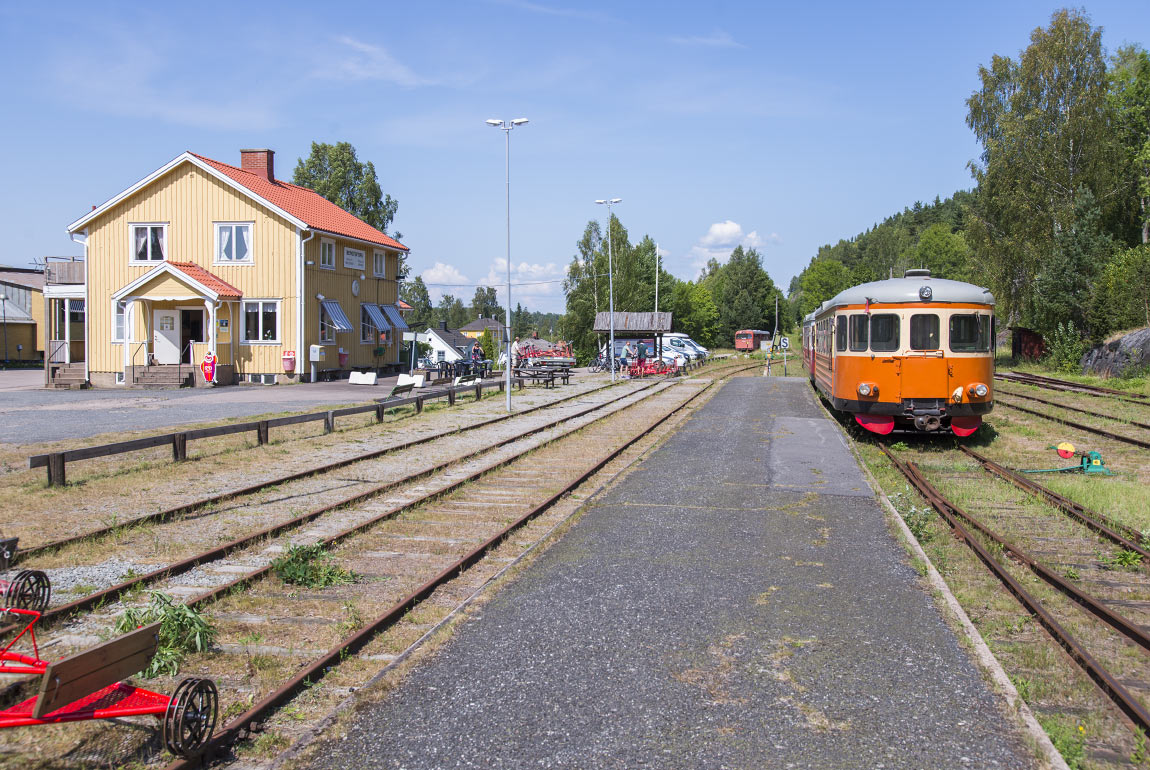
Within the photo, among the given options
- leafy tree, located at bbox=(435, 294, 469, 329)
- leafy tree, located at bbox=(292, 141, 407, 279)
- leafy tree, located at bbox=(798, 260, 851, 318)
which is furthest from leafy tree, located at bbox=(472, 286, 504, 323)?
leafy tree, located at bbox=(292, 141, 407, 279)

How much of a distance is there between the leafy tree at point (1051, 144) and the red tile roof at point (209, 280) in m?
35.0

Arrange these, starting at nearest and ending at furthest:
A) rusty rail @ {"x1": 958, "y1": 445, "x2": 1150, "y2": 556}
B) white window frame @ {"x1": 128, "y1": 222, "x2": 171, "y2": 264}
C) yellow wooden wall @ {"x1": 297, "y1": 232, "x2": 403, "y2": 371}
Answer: rusty rail @ {"x1": 958, "y1": 445, "x2": 1150, "y2": 556}
yellow wooden wall @ {"x1": 297, "y1": 232, "x2": 403, "y2": 371}
white window frame @ {"x1": 128, "y1": 222, "x2": 171, "y2": 264}

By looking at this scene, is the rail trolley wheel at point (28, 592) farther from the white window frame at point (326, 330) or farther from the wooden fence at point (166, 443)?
the white window frame at point (326, 330)

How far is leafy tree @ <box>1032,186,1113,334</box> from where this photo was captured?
35312 mm

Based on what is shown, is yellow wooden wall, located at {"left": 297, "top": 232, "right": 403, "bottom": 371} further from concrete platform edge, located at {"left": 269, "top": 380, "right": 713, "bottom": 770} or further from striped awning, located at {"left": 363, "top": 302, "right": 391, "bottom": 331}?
concrete platform edge, located at {"left": 269, "top": 380, "right": 713, "bottom": 770}

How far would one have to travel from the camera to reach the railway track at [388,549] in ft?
17.3

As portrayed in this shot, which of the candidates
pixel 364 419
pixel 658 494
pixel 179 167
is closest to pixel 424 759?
pixel 658 494

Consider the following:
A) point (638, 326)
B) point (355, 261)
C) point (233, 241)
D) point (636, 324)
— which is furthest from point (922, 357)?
point (636, 324)

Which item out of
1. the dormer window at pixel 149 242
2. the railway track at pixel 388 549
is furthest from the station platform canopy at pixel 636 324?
the railway track at pixel 388 549

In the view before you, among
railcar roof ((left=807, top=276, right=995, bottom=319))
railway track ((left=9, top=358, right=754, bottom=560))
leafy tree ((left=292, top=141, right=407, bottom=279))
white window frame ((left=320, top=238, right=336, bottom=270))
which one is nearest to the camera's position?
railway track ((left=9, top=358, right=754, bottom=560))

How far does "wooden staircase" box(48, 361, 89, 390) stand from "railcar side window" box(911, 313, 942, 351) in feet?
91.7

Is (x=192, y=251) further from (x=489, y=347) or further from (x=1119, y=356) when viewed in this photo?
(x=489, y=347)

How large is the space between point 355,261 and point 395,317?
4102 millimetres

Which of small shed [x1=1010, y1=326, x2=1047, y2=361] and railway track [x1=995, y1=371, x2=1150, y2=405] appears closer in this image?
railway track [x1=995, y1=371, x2=1150, y2=405]
